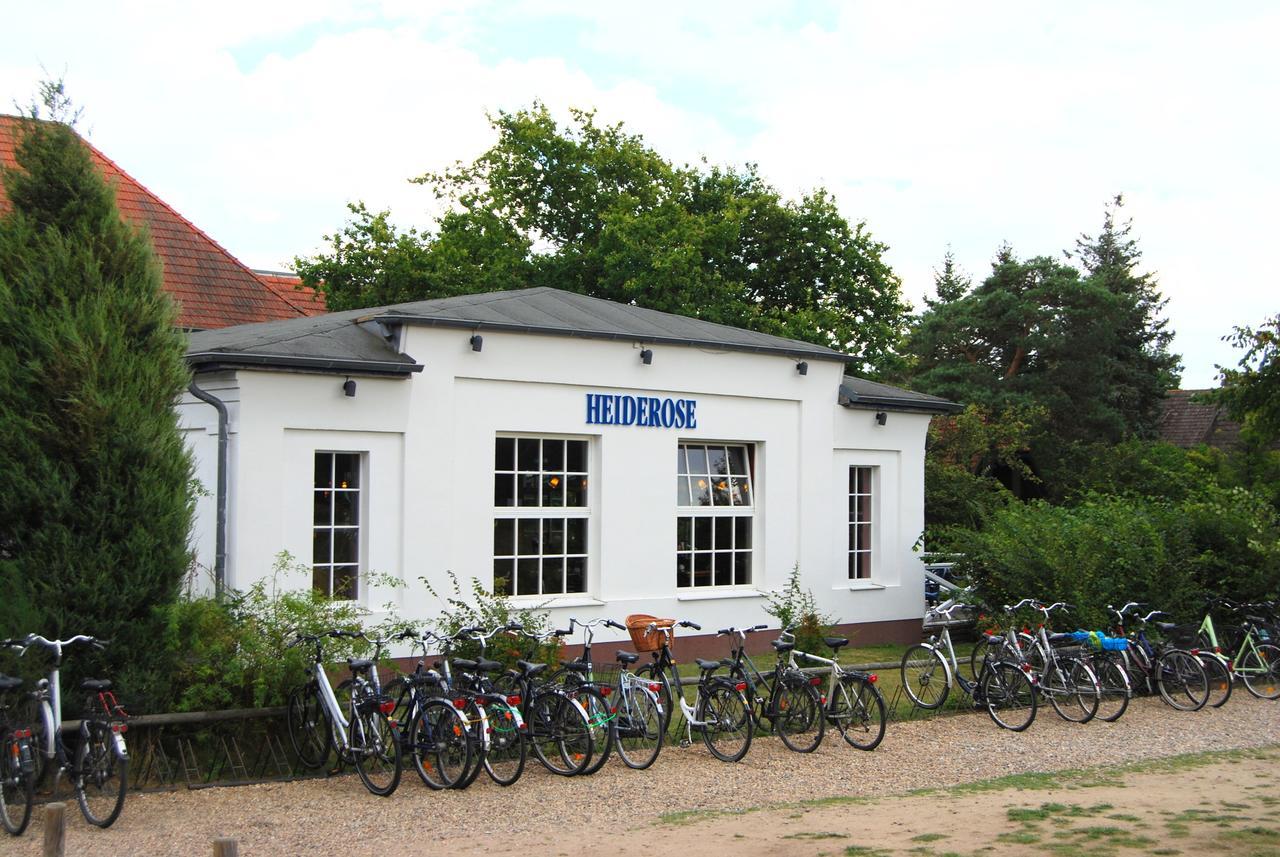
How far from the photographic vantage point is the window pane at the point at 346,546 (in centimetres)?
1371

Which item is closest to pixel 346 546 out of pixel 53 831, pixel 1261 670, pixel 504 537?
pixel 504 537

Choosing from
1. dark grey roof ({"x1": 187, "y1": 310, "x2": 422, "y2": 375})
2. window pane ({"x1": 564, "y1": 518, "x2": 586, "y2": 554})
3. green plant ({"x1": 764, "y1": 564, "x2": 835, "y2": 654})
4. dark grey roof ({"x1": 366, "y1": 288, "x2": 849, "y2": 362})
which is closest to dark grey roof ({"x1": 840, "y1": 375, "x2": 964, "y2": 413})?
dark grey roof ({"x1": 366, "y1": 288, "x2": 849, "y2": 362})

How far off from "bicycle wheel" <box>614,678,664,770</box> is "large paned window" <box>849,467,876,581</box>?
27.3 ft

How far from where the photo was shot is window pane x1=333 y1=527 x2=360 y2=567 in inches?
540

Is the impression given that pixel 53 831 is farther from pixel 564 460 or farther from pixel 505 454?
pixel 564 460

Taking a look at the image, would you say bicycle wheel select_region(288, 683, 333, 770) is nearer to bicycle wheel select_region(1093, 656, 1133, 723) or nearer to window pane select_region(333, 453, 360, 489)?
window pane select_region(333, 453, 360, 489)

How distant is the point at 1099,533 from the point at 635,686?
23.8 ft

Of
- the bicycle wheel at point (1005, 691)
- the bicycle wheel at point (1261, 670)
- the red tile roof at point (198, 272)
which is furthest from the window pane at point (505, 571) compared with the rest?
the red tile roof at point (198, 272)

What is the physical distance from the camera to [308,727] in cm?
992

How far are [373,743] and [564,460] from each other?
630 centimetres

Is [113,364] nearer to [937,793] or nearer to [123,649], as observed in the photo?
[123,649]

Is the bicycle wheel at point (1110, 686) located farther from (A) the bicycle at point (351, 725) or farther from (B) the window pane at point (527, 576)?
(A) the bicycle at point (351, 725)

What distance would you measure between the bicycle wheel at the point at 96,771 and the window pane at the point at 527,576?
6.80m

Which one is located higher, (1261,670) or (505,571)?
(505,571)
